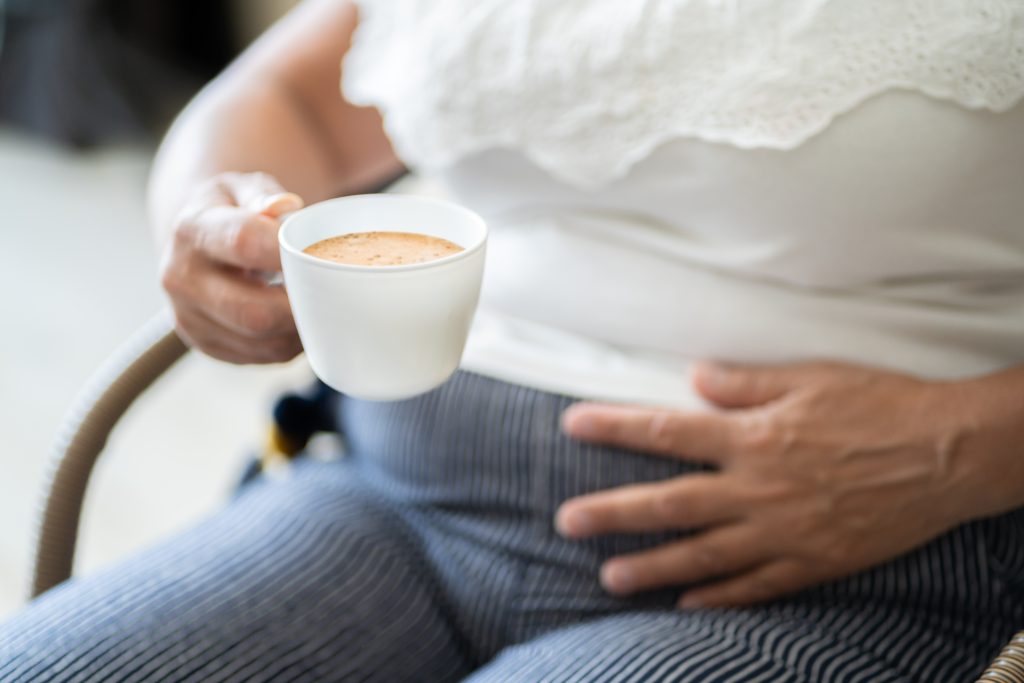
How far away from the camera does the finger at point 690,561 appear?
25.3 inches

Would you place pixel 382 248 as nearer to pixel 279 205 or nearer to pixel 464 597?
pixel 279 205

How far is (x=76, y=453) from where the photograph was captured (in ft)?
2.31

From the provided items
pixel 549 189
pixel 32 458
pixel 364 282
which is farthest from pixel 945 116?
pixel 32 458

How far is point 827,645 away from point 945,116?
352 millimetres

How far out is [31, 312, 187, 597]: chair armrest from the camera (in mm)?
700

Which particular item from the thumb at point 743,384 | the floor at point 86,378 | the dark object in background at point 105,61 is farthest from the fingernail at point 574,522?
the dark object in background at point 105,61

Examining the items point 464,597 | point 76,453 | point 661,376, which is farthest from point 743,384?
point 76,453

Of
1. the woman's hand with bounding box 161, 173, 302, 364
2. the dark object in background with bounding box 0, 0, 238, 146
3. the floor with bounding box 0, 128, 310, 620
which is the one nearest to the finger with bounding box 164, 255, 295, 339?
the woman's hand with bounding box 161, 173, 302, 364

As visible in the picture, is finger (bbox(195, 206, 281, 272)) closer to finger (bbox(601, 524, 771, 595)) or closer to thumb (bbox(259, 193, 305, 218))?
thumb (bbox(259, 193, 305, 218))

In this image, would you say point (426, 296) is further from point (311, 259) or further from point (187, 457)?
point (187, 457)

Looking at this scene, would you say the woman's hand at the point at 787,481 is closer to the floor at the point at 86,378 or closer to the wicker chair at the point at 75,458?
the wicker chair at the point at 75,458

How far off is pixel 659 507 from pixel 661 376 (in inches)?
4.2

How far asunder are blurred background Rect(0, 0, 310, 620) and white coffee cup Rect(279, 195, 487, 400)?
56 cm

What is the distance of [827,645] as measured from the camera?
59cm
